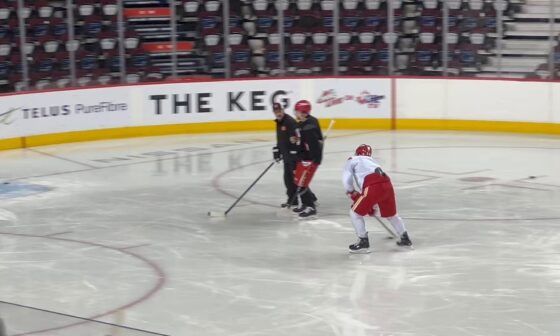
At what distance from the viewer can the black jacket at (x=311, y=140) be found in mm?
11086

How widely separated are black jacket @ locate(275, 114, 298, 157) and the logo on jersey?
25.2 feet

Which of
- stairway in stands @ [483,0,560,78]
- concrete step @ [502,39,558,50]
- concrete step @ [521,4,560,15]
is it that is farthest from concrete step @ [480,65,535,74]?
concrete step @ [521,4,560,15]

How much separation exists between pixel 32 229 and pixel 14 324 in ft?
15.8

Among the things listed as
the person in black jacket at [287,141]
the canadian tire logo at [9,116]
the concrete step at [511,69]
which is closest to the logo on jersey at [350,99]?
the concrete step at [511,69]

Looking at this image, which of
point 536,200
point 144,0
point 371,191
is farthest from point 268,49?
point 371,191

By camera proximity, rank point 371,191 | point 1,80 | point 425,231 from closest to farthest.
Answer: point 371,191, point 425,231, point 1,80

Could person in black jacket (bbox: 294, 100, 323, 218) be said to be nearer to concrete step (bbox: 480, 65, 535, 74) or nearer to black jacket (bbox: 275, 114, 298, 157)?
black jacket (bbox: 275, 114, 298, 157)

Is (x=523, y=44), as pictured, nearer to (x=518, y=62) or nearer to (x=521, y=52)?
(x=521, y=52)

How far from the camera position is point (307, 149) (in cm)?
1116

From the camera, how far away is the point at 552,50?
58.9ft

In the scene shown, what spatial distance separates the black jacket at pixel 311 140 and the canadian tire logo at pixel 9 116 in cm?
691

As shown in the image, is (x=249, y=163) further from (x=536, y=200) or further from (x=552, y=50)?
(x=552, y=50)

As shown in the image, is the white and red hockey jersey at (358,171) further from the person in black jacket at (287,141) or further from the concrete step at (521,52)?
the concrete step at (521,52)

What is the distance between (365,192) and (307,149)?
1.91 metres
